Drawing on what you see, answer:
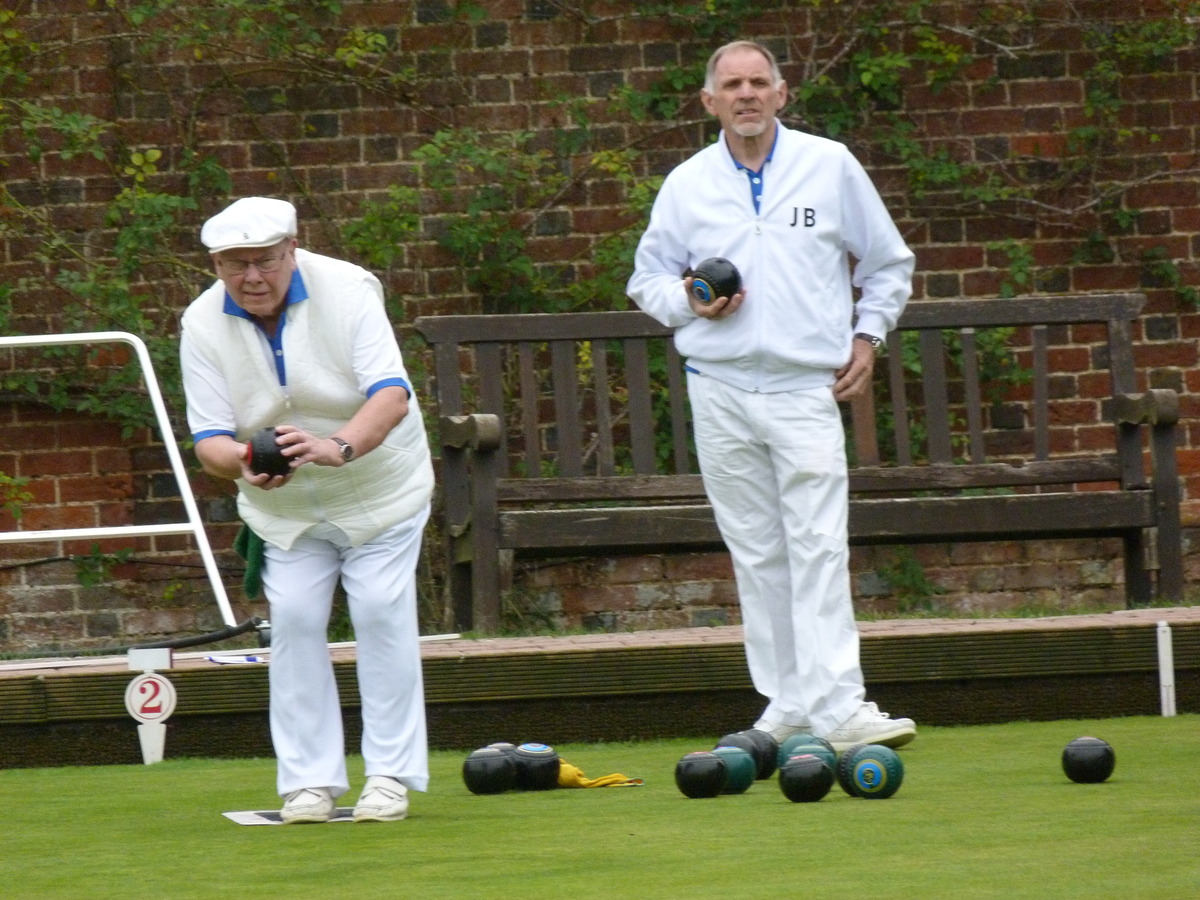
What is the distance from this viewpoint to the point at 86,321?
7387mm

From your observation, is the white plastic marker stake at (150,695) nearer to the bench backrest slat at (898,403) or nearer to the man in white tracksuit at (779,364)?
the man in white tracksuit at (779,364)

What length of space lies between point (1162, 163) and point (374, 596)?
16.4ft

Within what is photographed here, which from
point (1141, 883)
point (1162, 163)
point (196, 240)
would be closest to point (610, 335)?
point (196, 240)

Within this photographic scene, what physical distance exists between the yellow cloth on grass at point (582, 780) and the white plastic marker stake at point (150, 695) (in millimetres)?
1159

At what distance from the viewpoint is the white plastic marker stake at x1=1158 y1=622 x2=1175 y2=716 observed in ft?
16.2

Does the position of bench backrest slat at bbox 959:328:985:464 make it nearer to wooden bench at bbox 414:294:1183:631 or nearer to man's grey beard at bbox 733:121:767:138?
wooden bench at bbox 414:294:1183:631

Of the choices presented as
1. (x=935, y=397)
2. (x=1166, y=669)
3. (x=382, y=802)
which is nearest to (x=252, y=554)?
(x=382, y=802)

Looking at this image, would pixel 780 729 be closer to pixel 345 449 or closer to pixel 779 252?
pixel 779 252

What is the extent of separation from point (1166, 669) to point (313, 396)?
2486 mm

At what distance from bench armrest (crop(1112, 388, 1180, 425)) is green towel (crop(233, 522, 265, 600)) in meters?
3.41

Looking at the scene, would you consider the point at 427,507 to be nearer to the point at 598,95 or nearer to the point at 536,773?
the point at 536,773

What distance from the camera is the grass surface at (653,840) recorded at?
2.68 metres

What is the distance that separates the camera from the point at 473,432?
19.7 ft

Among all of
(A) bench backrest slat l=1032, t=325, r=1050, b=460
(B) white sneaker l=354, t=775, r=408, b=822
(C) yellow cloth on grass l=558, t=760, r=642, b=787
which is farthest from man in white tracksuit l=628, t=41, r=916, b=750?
→ (A) bench backrest slat l=1032, t=325, r=1050, b=460
